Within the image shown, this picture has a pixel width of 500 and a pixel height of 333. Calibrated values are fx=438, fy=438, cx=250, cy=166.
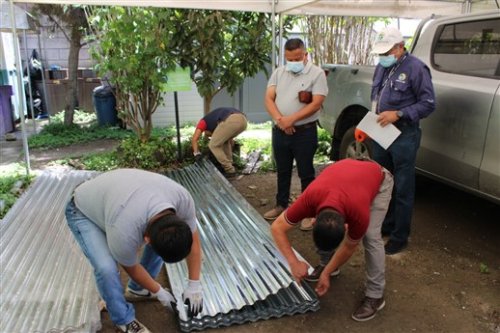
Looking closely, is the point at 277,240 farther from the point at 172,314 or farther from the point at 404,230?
the point at 404,230

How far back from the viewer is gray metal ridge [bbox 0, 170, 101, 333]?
264 centimetres

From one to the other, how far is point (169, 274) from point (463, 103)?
2.57 metres

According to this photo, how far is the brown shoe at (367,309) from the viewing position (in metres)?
2.79

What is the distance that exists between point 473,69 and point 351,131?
1.44 meters

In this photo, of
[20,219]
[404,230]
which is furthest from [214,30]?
[404,230]

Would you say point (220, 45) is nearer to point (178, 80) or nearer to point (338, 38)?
point (178, 80)

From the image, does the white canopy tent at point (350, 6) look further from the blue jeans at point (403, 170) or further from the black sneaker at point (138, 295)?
the black sneaker at point (138, 295)

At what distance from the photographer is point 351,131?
4.71m

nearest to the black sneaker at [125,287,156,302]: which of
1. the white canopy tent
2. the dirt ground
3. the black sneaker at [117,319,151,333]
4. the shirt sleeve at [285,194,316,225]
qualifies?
the dirt ground

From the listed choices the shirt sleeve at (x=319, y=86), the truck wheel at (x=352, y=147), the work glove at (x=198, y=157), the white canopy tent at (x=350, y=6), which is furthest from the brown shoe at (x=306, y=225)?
the white canopy tent at (x=350, y=6)

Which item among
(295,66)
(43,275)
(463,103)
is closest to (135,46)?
(295,66)

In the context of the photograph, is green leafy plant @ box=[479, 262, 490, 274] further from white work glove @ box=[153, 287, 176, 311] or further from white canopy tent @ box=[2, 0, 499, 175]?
white canopy tent @ box=[2, 0, 499, 175]

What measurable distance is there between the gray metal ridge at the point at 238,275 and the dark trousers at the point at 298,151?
1.85 feet

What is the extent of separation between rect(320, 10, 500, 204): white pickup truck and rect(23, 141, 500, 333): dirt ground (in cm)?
60
